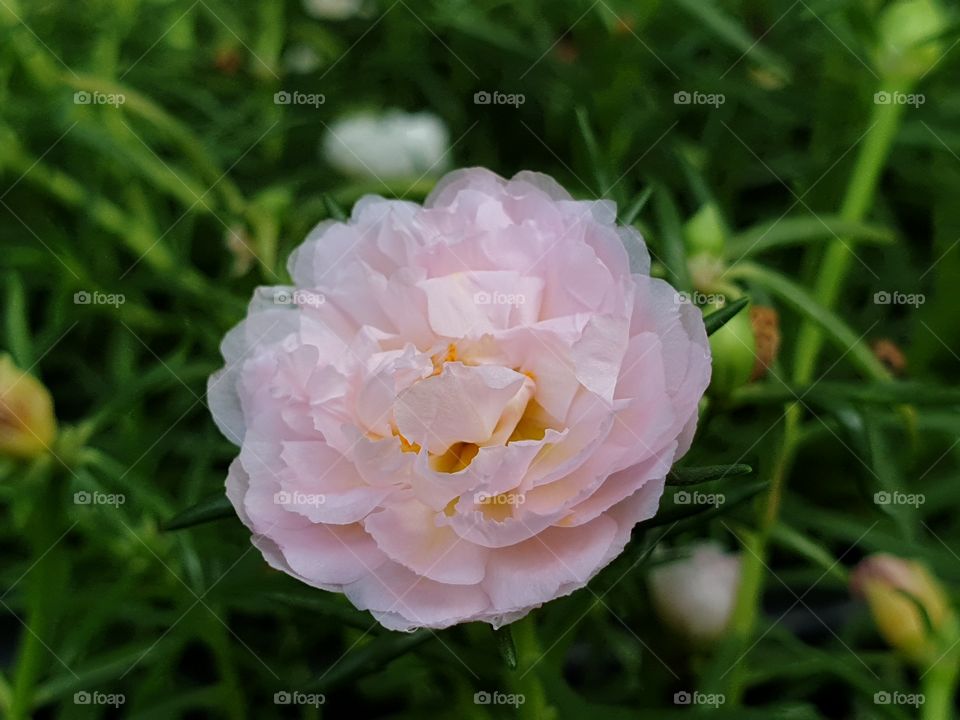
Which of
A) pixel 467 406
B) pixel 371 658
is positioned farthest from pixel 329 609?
pixel 467 406

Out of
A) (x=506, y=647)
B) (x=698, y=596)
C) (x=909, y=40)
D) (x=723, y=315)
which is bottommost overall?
(x=698, y=596)

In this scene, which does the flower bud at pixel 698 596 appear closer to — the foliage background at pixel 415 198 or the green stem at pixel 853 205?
the foliage background at pixel 415 198

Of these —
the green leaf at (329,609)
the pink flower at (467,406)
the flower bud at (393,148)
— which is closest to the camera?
the pink flower at (467,406)

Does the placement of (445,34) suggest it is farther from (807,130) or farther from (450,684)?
(450,684)

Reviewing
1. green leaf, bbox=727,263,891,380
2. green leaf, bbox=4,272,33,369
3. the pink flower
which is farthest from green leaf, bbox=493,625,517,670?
green leaf, bbox=4,272,33,369

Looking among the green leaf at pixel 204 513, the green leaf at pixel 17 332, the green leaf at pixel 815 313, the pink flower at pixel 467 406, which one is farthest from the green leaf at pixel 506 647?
the green leaf at pixel 17 332

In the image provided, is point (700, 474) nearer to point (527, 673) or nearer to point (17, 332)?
point (527, 673)

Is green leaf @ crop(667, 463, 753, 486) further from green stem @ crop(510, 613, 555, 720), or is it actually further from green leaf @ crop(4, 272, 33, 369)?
green leaf @ crop(4, 272, 33, 369)
